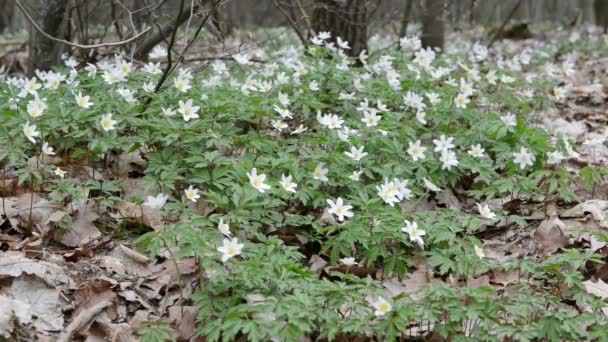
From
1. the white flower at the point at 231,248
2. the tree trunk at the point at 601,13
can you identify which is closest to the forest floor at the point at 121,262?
the white flower at the point at 231,248

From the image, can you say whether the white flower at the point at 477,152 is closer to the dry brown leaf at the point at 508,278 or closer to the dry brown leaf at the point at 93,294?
the dry brown leaf at the point at 508,278

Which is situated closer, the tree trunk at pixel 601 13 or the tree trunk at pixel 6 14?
the tree trunk at pixel 601 13

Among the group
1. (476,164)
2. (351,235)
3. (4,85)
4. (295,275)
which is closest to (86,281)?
(295,275)

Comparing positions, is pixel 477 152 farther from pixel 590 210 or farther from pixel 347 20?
pixel 347 20

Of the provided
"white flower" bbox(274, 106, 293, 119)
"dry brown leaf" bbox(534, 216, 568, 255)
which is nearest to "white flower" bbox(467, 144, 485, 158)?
"dry brown leaf" bbox(534, 216, 568, 255)

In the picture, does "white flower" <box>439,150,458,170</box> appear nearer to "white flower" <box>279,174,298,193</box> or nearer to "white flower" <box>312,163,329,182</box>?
"white flower" <box>312,163,329,182</box>

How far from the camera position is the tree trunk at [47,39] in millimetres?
5168

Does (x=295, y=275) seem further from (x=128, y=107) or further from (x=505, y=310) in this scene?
(x=128, y=107)

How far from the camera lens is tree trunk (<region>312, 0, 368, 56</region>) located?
6.21 metres

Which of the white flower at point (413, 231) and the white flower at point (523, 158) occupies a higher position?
the white flower at point (413, 231)

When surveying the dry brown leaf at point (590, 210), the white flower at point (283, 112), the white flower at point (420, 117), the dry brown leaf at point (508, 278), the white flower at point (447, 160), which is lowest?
the dry brown leaf at point (508, 278)

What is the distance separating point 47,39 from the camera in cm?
531

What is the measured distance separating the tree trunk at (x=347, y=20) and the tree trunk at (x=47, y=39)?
92.4 inches

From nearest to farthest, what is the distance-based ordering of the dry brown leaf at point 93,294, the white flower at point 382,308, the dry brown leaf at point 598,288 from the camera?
1. the white flower at point 382,308
2. the dry brown leaf at point 93,294
3. the dry brown leaf at point 598,288
